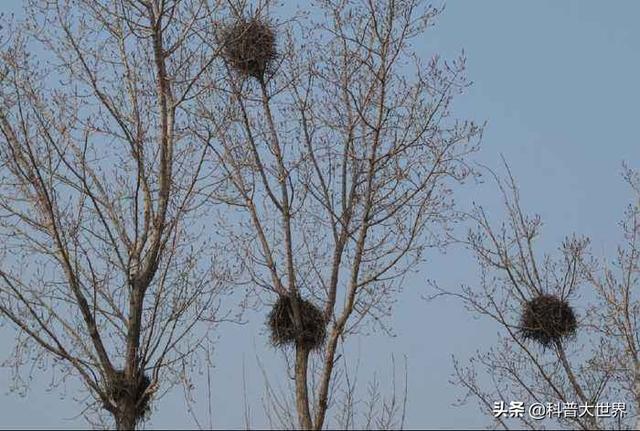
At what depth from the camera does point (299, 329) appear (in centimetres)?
859

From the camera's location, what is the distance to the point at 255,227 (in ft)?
30.3

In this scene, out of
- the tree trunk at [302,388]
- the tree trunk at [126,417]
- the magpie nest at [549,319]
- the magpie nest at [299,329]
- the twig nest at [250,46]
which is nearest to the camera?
the tree trunk at [126,417]

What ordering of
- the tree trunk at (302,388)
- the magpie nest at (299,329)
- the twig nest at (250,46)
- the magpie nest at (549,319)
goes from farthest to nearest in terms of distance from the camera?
1. the magpie nest at (549,319)
2. the twig nest at (250,46)
3. the magpie nest at (299,329)
4. the tree trunk at (302,388)

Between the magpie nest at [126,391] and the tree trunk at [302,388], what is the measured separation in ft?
4.09

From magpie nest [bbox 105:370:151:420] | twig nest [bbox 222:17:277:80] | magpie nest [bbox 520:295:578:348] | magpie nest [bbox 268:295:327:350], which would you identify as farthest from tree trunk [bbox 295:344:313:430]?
twig nest [bbox 222:17:277:80]

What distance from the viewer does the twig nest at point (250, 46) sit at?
348 inches

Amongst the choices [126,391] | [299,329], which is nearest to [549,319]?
[299,329]

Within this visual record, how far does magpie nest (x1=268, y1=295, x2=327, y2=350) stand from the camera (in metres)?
8.59

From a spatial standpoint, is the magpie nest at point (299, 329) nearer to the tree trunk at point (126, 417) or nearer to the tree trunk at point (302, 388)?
the tree trunk at point (302, 388)

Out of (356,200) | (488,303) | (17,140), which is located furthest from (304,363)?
(17,140)

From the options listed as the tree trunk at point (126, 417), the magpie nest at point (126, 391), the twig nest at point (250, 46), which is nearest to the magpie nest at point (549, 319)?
the twig nest at point (250, 46)

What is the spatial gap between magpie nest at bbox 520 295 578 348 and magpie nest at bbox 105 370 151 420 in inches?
136

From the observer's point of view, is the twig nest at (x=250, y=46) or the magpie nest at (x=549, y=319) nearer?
the twig nest at (x=250, y=46)

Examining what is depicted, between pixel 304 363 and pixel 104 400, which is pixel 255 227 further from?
pixel 104 400
